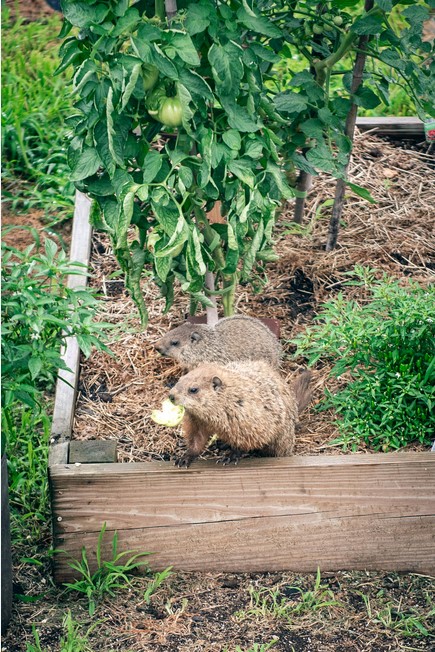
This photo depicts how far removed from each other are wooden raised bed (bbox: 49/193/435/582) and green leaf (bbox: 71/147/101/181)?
1082 millimetres

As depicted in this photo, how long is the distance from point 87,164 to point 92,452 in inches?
45.0

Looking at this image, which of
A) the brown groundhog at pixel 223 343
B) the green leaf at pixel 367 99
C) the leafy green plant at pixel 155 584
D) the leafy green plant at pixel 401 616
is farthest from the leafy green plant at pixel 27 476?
the green leaf at pixel 367 99

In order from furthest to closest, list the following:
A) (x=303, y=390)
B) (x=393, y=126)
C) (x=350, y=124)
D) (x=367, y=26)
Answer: (x=393, y=126), (x=350, y=124), (x=303, y=390), (x=367, y=26)

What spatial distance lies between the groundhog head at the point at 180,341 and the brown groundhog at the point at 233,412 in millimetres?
450

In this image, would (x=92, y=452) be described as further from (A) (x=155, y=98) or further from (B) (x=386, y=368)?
(A) (x=155, y=98)

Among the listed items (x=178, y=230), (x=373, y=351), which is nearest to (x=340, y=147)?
(x=373, y=351)

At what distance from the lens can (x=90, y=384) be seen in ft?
14.4

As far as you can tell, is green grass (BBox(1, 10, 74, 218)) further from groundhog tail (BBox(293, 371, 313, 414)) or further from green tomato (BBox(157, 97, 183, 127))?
green tomato (BBox(157, 97, 183, 127))

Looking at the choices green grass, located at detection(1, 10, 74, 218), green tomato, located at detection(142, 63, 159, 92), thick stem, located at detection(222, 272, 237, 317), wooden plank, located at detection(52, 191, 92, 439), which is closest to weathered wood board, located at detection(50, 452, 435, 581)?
wooden plank, located at detection(52, 191, 92, 439)

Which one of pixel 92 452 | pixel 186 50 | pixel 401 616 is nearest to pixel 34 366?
pixel 92 452

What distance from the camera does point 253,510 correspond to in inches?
147

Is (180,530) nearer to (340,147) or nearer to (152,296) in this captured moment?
(152,296)

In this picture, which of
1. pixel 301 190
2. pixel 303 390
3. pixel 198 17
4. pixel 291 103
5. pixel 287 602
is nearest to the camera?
pixel 198 17

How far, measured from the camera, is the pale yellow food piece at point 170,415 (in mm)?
3756
